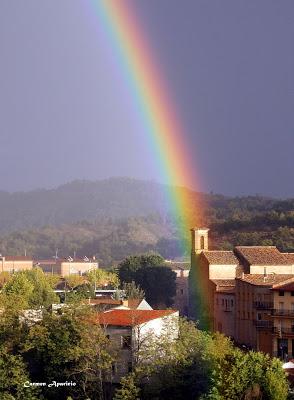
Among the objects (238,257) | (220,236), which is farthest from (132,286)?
(220,236)

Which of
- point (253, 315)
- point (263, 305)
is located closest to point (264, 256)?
point (253, 315)

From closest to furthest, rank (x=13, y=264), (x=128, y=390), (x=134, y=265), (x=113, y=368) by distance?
(x=128, y=390)
(x=113, y=368)
(x=134, y=265)
(x=13, y=264)

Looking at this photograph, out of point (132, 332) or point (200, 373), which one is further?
point (132, 332)

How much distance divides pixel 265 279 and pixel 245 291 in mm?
1486

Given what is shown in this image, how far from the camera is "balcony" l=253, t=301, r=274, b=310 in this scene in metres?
56.2

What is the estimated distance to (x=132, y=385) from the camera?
40031 millimetres

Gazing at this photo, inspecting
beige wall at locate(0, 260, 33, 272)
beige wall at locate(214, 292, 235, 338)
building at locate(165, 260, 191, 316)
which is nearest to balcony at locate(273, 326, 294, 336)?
beige wall at locate(214, 292, 235, 338)

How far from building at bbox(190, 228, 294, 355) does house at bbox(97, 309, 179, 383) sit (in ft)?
28.6

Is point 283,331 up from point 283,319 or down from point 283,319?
down

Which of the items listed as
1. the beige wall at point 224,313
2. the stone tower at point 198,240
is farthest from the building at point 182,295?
the beige wall at point 224,313

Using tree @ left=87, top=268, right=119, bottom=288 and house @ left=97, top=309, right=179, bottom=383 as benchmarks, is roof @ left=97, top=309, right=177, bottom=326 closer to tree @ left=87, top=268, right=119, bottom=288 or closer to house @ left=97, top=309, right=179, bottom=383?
house @ left=97, top=309, right=179, bottom=383

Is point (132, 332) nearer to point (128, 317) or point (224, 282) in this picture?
point (128, 317)

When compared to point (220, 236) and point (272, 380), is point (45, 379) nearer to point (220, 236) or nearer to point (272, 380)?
point (272, 380)

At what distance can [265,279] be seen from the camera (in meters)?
60.1
